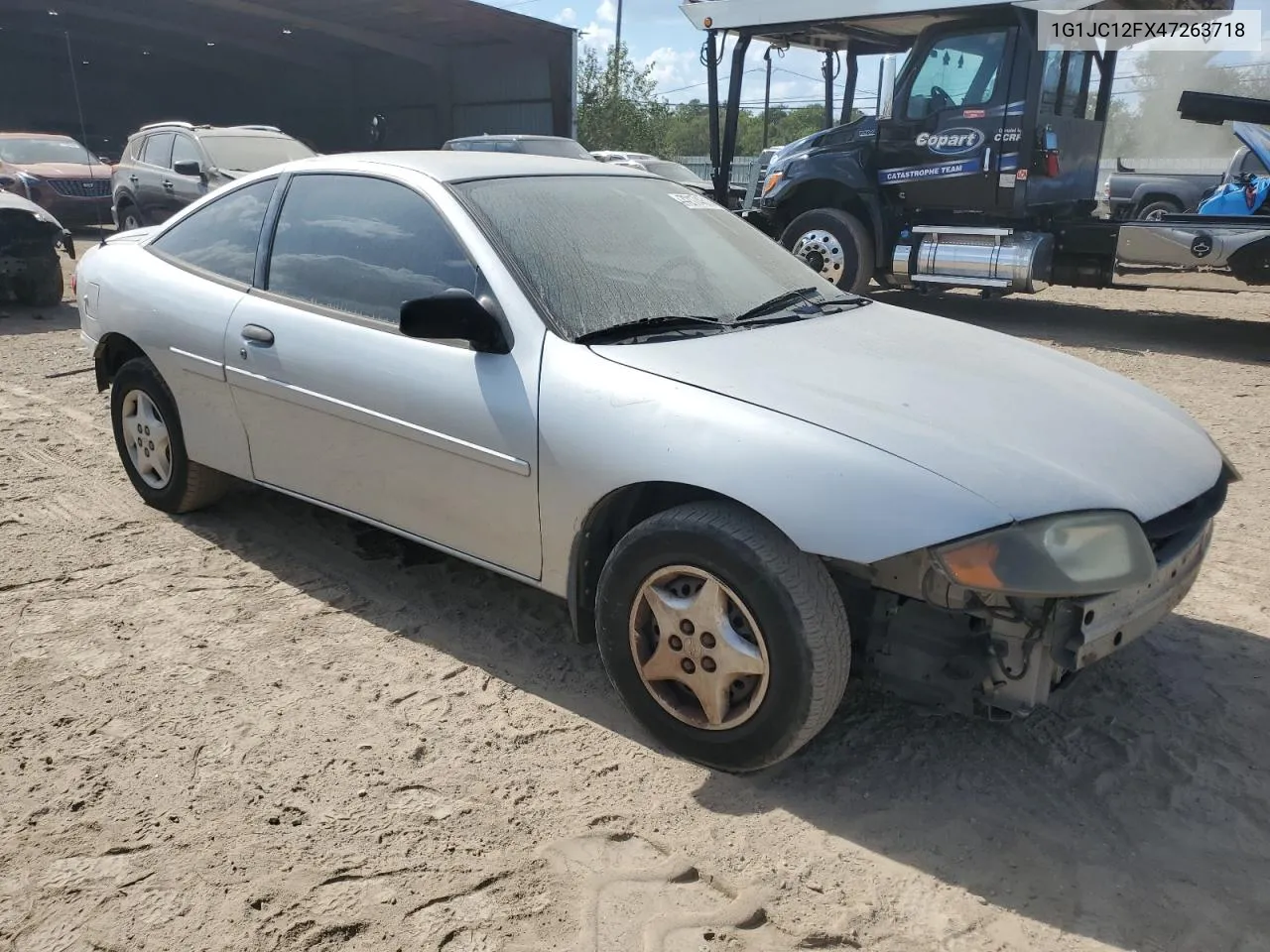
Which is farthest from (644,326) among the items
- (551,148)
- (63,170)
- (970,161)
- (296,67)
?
(296,67)

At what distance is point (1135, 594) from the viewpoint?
2.61 m

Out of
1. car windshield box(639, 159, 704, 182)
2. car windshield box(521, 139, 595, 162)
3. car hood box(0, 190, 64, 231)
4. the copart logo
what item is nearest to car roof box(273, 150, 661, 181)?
the copart logo

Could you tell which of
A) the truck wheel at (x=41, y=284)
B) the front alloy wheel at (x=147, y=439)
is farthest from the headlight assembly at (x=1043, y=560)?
the truck wheel at (x=41, y=284)

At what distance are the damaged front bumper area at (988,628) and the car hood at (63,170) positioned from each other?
16742mm

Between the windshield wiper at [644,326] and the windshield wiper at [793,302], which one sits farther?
the windshield wiper at [793,302]

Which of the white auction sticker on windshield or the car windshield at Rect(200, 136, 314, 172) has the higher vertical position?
the car windshield at Rect(200, 136, 314, 172)

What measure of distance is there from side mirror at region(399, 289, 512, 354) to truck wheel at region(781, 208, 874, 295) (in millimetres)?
7639

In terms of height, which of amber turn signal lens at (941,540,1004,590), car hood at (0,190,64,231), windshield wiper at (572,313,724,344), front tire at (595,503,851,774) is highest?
car hood at (0,190,64,231)

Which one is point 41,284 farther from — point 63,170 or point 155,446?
point 63,170

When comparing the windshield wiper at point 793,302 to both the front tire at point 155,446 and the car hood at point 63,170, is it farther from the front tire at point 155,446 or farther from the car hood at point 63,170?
the car hood at point 63,170

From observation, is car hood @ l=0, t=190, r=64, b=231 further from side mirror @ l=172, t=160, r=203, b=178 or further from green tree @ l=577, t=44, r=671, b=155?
green tree @ l=577, t=44, r=671, b=155

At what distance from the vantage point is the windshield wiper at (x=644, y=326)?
3.00m

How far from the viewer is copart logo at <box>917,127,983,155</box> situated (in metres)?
9.29

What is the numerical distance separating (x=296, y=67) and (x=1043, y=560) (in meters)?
37.0
